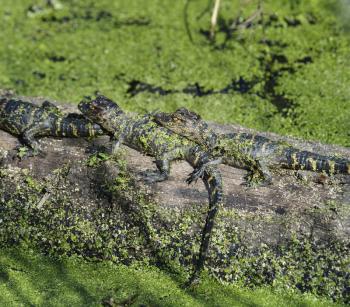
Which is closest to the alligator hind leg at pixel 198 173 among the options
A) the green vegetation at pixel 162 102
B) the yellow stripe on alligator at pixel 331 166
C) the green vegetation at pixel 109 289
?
the green vegetation at pixel 162 102

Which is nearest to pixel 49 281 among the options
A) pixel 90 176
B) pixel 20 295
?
pixel 20 295

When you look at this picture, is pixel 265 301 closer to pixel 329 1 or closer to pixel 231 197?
pixel 231 197

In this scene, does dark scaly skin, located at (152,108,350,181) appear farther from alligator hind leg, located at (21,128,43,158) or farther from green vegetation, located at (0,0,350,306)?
alligator hind leg, located at (21,128,43,158)

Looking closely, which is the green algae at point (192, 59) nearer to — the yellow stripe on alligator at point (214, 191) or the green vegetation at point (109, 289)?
the yellow stripe on alligator at point (214, 191)

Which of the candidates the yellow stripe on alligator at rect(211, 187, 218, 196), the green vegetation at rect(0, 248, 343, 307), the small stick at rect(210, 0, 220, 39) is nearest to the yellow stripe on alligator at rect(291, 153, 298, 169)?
the yellow stripe on alligator at rect(211, 187, 218, 196)

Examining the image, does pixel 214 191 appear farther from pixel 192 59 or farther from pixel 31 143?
pixel 192 59

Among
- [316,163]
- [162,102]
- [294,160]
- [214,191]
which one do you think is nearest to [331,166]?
[316,163]
